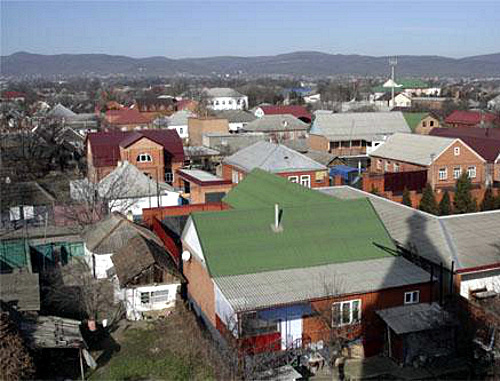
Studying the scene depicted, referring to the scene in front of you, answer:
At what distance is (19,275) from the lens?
17297 mm

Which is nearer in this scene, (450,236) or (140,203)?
Result: (450,236)

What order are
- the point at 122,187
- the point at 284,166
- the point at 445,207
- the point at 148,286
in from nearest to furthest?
the point at 148,286, the point at 445,207, the point at 122,187, the point at 284,166

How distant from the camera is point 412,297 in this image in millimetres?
14180

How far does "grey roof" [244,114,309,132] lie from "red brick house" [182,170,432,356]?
123ft

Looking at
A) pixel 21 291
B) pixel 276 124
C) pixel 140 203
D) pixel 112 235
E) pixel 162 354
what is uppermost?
pixel 276 124

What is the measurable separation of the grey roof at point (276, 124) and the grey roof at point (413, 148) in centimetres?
1950

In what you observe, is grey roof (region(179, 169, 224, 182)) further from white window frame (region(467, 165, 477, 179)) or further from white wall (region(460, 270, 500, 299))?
white wall (region(460, 270, 500, 299))

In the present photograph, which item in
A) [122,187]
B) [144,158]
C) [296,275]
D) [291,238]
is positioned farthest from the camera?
[144,158]

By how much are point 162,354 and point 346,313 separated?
4590 mm

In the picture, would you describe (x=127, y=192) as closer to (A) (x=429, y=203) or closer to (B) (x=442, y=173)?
(A) (x=429, y=203)

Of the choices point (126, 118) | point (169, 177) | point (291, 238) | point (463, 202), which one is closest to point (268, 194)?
point (291, 238)

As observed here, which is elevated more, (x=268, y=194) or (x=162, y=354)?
(x=268, y=194)

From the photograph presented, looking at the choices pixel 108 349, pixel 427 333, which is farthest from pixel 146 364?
pixel 427 333

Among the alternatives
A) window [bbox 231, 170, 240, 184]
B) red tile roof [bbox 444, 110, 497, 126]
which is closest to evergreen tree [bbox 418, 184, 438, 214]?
window [bbox 231, 170, 240, 184]
